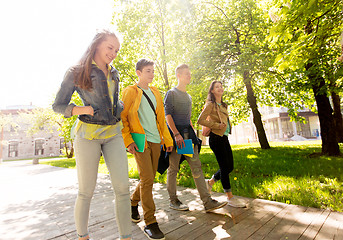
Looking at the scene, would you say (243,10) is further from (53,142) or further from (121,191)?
(53,142)

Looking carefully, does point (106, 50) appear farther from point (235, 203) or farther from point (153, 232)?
point (235, 203)

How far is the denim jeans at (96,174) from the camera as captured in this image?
77.7 inches

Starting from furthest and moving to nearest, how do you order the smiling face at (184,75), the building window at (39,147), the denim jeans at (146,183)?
1. the building window at (39,147)
2. the smiling face at (184,75)
3. the denim jeans at (146,183)

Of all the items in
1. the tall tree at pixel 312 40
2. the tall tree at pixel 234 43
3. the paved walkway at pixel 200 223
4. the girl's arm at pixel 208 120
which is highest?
the tall tree at pixel 234 43

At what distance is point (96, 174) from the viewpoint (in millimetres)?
2059

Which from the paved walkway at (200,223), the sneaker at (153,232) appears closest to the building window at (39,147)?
the paved walkway at (200,223)

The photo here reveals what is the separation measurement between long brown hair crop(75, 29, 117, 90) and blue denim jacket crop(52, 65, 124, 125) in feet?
0.15

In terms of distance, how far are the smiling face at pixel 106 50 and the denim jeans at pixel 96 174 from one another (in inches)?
31.9

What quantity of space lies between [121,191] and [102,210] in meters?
1.94

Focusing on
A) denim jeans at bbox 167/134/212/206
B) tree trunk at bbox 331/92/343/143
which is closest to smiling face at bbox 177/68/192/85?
denim jeans at bbox 167/134/212/206

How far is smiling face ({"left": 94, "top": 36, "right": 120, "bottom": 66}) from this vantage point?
2102 millimetres

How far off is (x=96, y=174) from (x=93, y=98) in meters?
0.76

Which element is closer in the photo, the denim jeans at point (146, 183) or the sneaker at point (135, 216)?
the denim jeans at point (146, 183)

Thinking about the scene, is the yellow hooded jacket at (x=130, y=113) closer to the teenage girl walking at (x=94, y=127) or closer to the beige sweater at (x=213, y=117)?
the teenage girl walking at (x=94, y=127)
